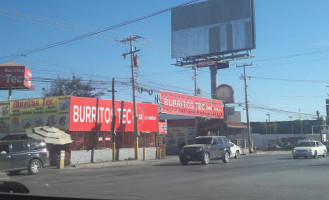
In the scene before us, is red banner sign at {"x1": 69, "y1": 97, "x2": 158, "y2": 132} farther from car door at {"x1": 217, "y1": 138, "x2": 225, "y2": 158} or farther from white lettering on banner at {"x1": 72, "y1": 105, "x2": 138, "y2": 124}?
car door at {"x1": 217, "y1": 138, "x2": 225, "y2": 158}

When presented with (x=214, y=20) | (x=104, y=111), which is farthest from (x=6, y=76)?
(x=214, y=20)

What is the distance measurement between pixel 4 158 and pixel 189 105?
21.9m

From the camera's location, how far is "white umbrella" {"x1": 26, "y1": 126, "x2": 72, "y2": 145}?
70.8ft

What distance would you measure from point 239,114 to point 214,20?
17414 mm

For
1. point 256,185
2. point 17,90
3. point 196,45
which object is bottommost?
point 256,185

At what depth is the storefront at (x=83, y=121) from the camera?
24.7m

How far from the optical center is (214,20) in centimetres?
5441

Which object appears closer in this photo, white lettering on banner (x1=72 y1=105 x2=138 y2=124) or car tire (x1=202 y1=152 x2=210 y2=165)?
car tire (x1=202 y1=152 x2=210 y2=165)

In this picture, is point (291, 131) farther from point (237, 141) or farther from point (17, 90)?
point (17, 90)

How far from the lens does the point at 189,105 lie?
35781mm

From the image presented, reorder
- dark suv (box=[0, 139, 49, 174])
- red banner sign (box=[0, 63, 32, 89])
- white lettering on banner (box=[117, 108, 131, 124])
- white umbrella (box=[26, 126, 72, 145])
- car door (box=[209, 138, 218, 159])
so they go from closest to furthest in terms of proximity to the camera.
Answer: dark suv (box=[0, 139, 49, 174])
white umbrella (box=[26, 126, 72, 145])
car door (box=[209, 138, 218, 159])
white lettering on banner (box=[117, 108, 131, 124])
red banner sign (box=[0, 63, 32, 89])

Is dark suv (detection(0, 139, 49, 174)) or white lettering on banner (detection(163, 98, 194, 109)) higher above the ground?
white lettering on banner (detection(163, 98, 194, 109))

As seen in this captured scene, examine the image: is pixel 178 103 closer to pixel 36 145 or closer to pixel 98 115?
pixel 98 115

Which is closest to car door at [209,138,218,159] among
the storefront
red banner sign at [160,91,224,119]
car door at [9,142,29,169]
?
the storefront
